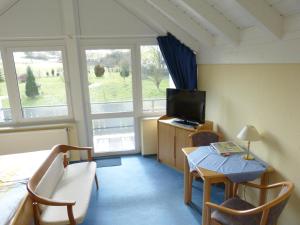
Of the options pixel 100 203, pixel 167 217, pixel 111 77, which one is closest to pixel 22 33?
pixel 111 77

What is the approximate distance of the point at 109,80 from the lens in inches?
163

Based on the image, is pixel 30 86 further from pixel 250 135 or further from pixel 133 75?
pixel 250 135

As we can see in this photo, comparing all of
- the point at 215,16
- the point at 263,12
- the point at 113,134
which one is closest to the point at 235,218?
the point at 263,12

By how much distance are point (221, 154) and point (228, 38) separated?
4.47 feet

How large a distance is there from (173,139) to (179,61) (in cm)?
136

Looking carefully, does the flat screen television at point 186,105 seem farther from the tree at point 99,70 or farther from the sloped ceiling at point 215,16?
the tree at point 99,70

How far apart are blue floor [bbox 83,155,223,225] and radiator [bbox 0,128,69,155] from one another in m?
0.91

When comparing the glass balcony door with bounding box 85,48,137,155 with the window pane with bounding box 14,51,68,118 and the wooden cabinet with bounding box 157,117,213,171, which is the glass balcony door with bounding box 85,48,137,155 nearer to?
the window pane with bounding box 14,51,68,118

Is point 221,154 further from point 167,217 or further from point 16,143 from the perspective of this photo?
point 16,143

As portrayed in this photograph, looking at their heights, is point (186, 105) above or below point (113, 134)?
above

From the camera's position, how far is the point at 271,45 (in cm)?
223

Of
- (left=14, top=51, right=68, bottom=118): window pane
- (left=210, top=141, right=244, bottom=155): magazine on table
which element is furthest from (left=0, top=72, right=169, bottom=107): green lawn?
(left=210, top=141, right=244, bottom=155): magazine on table

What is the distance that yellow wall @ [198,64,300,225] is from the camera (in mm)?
2037

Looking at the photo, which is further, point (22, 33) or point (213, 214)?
point (22, 33)
